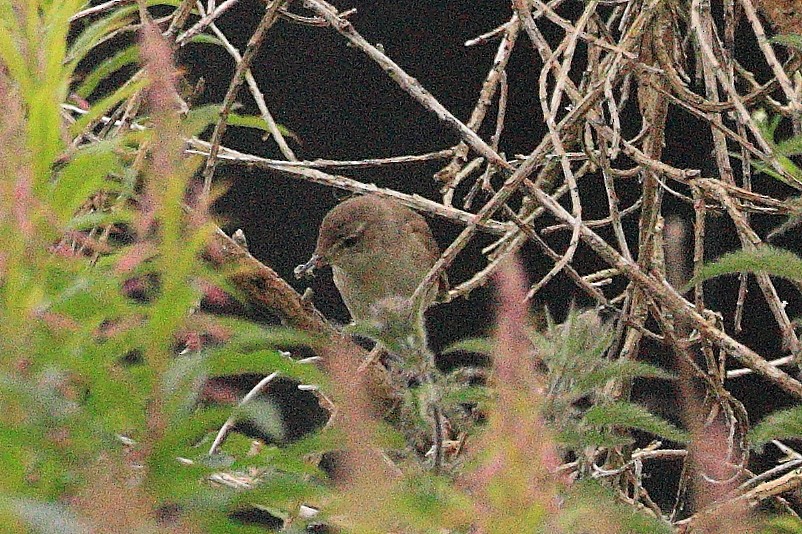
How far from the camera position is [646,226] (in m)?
1.67

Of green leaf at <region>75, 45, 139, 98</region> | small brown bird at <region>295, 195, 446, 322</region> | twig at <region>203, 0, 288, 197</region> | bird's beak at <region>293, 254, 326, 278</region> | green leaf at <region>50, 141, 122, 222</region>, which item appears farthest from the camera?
small brown bird at <region>295, 195, 446, 322</region>

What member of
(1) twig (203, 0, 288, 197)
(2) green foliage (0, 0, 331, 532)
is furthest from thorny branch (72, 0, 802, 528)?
(2) green foliage (0, 0, 331, 532)

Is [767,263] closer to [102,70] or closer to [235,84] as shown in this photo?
[102,70]

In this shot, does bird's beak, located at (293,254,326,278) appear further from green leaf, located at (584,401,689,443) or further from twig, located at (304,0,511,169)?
green leaf, located at (584,401,689,443)

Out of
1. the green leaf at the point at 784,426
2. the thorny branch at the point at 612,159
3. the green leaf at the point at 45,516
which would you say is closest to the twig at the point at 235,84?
the thorny branch at the point at 612,159

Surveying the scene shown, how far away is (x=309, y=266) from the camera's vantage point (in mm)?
2453

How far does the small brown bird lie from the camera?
2.64 metres

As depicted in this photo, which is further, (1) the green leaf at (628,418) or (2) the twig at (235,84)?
(2) the twig at (235,84)

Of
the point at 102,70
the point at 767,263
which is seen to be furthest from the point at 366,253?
the point at 767,263

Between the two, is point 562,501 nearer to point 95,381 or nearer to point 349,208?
point 95,381

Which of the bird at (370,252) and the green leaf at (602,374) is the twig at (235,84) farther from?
the bird at (370,252)

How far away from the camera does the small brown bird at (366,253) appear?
8.66ft

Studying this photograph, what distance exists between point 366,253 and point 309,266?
10.4 inches

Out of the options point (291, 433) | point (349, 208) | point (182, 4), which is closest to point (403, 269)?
point (349, 208)
